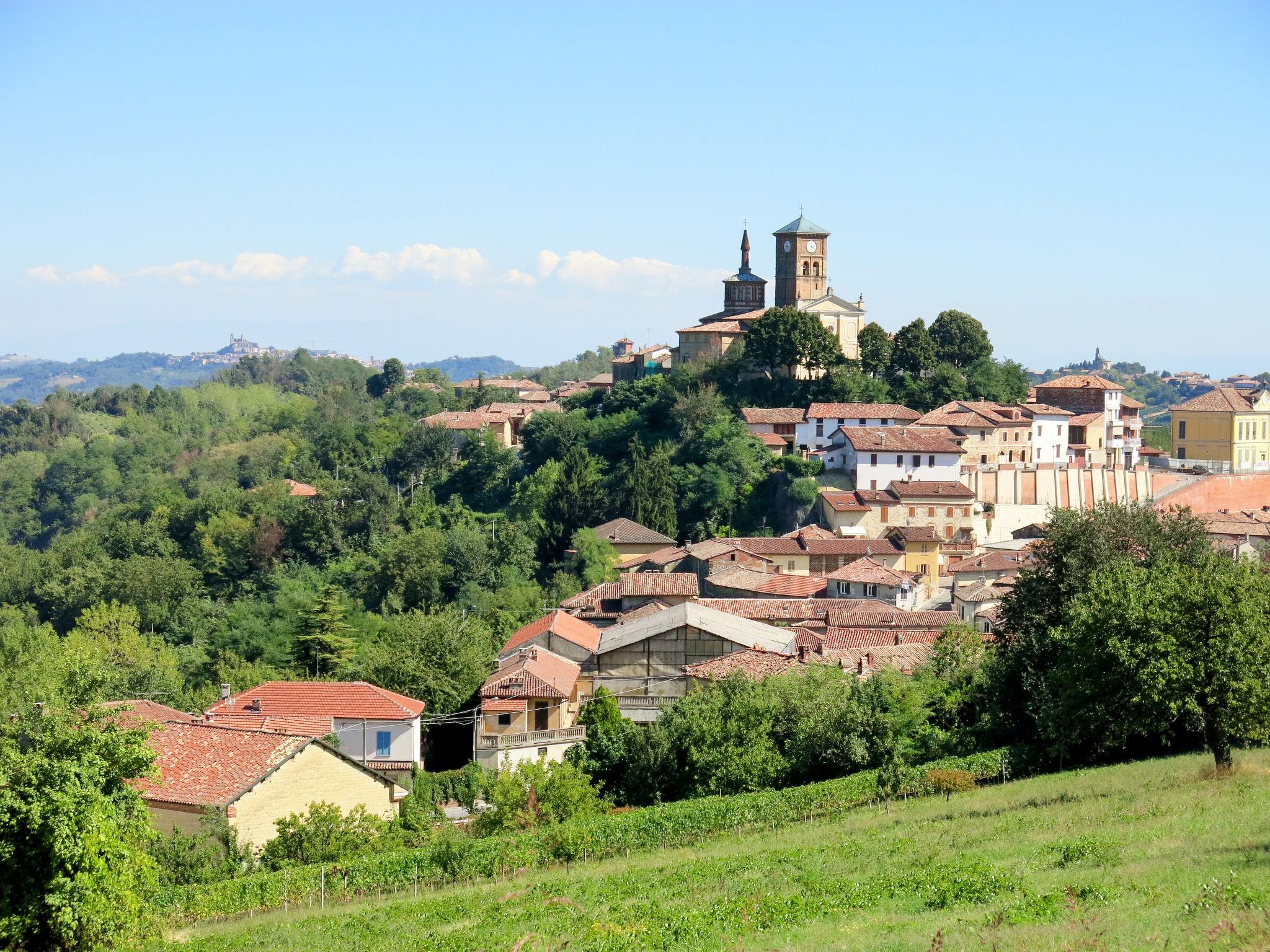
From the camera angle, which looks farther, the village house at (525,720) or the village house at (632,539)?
the village house at (632,539)

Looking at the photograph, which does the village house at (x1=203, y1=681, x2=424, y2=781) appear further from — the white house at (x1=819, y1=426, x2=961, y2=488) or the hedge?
the white house at (x1=819, y1=426, x2=961, y2=488)

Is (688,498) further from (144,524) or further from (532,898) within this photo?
(532,898)

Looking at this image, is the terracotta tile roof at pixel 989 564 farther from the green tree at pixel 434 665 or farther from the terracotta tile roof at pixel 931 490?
the green tree at pixel 434 665

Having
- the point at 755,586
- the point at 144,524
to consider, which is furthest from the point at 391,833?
the point at 144,524

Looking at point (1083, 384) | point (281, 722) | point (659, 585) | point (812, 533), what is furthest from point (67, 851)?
point (1083, 384)

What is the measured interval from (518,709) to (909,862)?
1654cm

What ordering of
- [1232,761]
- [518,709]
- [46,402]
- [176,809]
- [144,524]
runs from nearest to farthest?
[1232,761] < [176,809] < [518,709] < [144,524] < [46,402]

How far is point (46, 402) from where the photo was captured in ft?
458

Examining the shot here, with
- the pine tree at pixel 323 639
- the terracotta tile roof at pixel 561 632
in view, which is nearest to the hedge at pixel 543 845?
the terracotta tile roof at pixel 561 632

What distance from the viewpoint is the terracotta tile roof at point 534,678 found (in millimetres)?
35031

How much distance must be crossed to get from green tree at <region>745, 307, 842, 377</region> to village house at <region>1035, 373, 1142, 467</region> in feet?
38.4

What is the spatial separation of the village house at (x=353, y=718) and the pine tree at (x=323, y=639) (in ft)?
39.9

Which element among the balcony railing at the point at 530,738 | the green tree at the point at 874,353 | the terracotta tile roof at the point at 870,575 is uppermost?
the green tree at the point at 874,353

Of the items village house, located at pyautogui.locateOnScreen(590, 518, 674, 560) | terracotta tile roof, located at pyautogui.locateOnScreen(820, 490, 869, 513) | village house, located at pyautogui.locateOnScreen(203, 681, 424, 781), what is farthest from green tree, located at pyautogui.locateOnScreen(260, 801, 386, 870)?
terracotta tile roof, located at pyautogui.locateOnScreen(820, 490, 869, 513)
